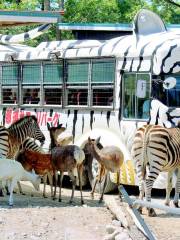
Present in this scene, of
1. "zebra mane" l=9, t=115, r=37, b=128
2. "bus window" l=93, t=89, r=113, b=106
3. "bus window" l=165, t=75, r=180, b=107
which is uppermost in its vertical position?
"bus window" l=165, t=75, r=180, b=107

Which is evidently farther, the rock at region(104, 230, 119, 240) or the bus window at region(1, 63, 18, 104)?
the bus window at region(1, 63, 18, 104)

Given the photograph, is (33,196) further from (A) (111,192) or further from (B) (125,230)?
(B) (125,230)

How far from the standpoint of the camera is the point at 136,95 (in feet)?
48.4

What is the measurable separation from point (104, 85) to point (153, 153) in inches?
114

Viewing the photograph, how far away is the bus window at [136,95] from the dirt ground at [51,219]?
72.8 inches

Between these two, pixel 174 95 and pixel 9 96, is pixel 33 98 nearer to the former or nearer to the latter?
pixel 9 96

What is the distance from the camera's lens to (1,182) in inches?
589

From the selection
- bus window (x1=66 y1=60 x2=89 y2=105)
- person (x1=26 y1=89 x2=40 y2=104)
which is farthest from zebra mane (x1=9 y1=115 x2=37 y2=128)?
person (x1=26 y1=89 x2=40 y2=104)

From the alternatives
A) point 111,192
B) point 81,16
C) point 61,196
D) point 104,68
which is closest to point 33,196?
point 61,196

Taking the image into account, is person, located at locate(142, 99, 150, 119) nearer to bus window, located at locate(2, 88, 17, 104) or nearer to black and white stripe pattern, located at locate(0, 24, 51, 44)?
bus window, located at locate(2, 88, 17, 104)

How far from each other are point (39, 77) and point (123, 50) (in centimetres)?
269

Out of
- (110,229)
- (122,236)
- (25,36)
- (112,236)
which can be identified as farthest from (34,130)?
(122,236)

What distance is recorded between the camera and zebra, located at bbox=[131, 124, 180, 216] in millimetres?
13156

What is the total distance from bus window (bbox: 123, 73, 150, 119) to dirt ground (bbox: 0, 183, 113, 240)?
6.07 feet
